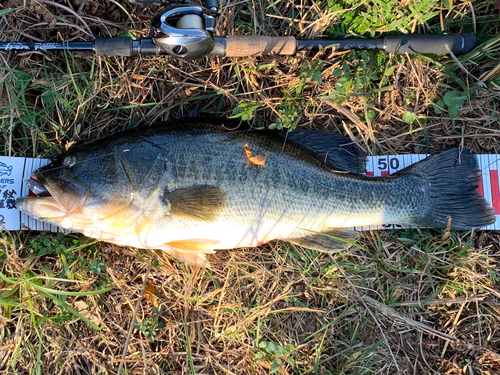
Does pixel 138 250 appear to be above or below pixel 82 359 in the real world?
above

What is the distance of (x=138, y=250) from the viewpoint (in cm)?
304

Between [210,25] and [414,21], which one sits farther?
[414,21]

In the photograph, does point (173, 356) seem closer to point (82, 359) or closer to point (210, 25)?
point (82, 359)

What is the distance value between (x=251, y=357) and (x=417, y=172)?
6.71 feet

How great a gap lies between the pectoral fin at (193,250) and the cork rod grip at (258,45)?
1482 mm

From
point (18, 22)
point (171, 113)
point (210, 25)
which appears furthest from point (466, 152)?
point (18, 22)

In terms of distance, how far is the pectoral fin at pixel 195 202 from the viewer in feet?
8.84

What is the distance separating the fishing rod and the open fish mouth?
3.35 feet

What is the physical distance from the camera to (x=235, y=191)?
279 cm

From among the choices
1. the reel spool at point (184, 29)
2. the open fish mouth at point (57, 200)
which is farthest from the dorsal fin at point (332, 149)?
the open fish mouth at point (57, 200)

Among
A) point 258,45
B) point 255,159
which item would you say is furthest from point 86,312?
point 258,45

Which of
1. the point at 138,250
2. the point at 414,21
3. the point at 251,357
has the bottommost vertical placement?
the point at 251,357

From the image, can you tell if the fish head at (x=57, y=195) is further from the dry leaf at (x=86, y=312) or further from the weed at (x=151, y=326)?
the weed at (x=151, y=326)

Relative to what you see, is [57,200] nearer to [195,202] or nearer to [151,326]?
[195,202]
